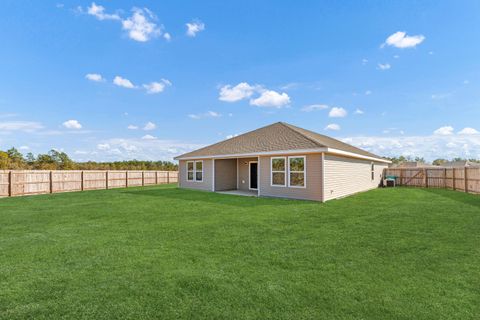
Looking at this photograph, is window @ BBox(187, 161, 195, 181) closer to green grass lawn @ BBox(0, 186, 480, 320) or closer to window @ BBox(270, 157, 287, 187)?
window @ BBox(270, 157, 287, 187)

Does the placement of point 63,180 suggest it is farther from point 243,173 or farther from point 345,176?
point 345,176

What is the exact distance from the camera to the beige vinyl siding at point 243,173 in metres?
15.5

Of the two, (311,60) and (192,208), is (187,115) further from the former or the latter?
(192,208)

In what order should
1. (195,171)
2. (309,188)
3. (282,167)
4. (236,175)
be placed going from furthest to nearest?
(195,171)
(236,175)
(282,167)
(309,188)

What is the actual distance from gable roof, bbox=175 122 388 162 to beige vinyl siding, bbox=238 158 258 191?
1.22 m

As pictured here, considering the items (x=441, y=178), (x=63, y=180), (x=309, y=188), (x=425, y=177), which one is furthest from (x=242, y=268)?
(x=425, y=177)

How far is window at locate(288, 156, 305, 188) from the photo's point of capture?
11.1 meters

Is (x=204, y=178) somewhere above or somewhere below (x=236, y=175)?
below

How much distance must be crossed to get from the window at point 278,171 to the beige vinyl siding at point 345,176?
199cm

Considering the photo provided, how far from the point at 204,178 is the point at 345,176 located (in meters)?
8.43

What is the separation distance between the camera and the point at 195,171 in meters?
16.6

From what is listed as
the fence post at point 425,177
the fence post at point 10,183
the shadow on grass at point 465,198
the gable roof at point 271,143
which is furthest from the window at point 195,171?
the fence post at point 425,177

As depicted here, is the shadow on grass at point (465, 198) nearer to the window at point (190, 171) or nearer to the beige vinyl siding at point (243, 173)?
the beige vinyl siding at point (243, 173)

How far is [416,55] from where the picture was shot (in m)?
12.3
